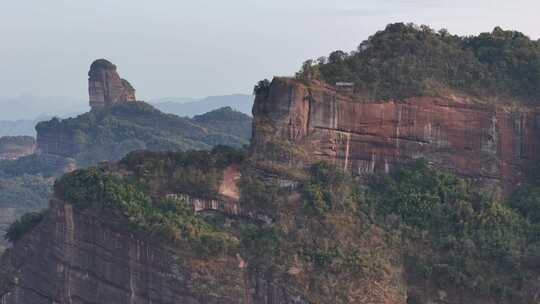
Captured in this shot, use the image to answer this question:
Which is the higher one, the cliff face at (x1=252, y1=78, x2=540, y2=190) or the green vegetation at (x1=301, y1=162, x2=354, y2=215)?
the cliff face at (x1=252, y1=78, x2=540, y2=190)

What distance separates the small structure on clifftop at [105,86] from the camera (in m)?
112

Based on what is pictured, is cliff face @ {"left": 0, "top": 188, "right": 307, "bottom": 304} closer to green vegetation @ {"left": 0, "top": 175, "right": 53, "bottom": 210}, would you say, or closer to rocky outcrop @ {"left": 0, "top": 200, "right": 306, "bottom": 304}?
rocky outcrop @ {"left": 0, "top": 200, "right": 306, "bottom": 304}

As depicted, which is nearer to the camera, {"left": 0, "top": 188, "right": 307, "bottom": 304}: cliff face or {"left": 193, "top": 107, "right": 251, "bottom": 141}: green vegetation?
{"left": 0, "top": 188, "right": 307, "bottom": 304}: cliff face

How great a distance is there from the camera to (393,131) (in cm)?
4016

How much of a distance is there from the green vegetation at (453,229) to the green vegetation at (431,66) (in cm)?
481

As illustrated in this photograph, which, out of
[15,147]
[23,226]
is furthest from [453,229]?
[15,147]

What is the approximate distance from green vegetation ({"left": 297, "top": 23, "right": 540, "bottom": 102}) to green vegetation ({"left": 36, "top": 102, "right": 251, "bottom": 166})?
6086cm

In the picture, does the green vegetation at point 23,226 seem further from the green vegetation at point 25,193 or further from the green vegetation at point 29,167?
the green vegetation at point 29,167

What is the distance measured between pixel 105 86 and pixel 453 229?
84660mm

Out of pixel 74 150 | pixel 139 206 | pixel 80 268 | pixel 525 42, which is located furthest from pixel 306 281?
pixel 74 150

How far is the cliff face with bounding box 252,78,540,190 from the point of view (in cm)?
3888

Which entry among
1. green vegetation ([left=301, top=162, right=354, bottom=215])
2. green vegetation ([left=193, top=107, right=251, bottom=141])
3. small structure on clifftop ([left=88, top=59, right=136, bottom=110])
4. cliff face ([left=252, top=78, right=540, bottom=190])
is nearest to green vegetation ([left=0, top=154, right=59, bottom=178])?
small structure on clifftop ([left=88, top=59, right=136, bottom=110])

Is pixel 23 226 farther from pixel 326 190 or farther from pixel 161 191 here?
pixel 326 190

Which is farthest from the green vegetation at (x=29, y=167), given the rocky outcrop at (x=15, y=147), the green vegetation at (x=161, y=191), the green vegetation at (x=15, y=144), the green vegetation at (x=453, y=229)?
the green vegetation at (x=453, y=229)
